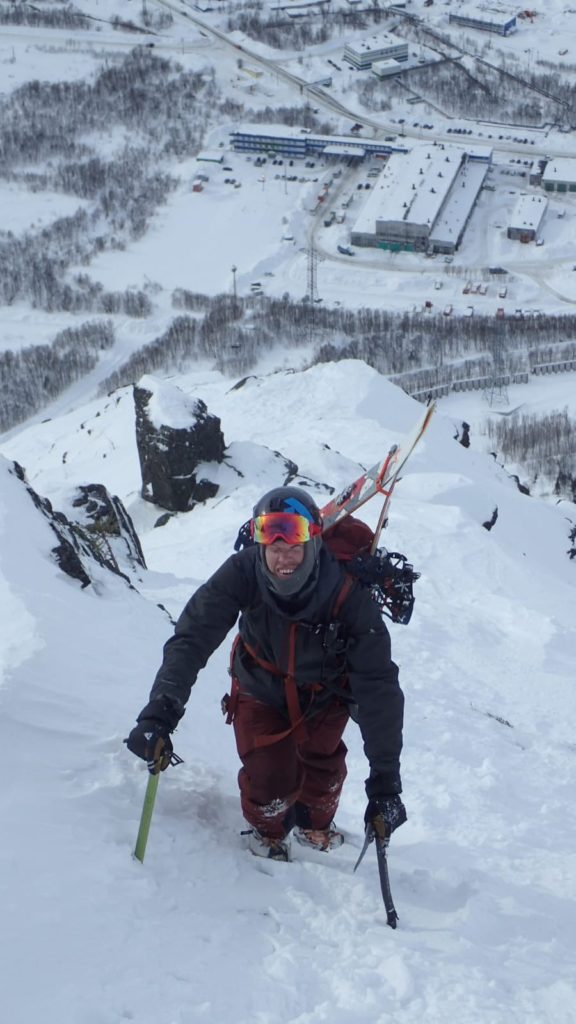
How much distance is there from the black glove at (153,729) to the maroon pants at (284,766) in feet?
2.06

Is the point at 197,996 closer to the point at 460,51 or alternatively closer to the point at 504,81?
the point at 504,81

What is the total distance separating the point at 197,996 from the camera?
4660mm

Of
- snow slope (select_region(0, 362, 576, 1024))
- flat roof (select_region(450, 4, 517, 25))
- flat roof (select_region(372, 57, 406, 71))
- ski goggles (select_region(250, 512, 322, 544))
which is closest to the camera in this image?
snow slope (select_region(0, 362, 576, 1024))

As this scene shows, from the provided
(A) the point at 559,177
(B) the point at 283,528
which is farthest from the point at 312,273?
(B) the point at 283,528

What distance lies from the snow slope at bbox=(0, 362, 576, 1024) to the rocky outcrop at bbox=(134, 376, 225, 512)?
41.3 ft

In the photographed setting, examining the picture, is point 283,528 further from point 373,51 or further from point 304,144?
point 373,51

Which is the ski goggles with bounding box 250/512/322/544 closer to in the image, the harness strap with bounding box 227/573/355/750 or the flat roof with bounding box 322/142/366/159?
the harness strap with bounding box 227/573/355/750

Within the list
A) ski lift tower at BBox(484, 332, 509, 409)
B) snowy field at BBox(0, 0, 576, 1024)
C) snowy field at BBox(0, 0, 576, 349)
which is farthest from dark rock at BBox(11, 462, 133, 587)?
snowy field at BBox(0, 0, 576, 349)

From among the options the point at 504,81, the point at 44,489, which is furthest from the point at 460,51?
the point at 44,489

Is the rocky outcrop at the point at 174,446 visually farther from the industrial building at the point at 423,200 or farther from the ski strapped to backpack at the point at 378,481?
the industrial building at the point at 423,200

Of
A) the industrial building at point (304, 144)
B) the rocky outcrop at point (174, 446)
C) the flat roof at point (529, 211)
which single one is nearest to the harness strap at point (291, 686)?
the rocky outcrop at point (174, 446)

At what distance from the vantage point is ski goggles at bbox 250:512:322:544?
17.3 ft

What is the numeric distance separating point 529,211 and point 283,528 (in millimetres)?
83584

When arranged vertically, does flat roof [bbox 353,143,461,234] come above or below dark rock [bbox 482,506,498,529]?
below
